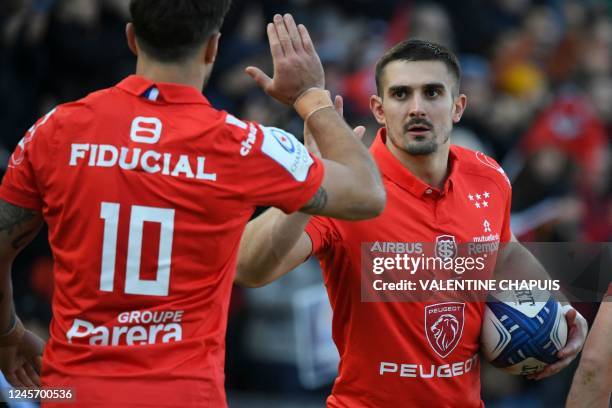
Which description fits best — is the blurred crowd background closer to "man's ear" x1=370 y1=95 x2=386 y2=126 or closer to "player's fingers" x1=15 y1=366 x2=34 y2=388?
"man's ear" x1=370 y1=95 x2=386 y2=126

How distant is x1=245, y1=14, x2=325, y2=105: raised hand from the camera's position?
4.19 meters

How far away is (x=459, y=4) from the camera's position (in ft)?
43.6

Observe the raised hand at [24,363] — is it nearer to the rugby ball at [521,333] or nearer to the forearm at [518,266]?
the rugby ball at [521,333]

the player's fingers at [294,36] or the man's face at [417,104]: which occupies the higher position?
the player's fingers at [294,36]

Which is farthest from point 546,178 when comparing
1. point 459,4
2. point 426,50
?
point 426,50

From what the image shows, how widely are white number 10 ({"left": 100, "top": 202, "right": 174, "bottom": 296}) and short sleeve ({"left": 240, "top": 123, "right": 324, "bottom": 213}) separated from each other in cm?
31

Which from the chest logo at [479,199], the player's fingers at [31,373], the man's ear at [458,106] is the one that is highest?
the man's ear at [458,106]

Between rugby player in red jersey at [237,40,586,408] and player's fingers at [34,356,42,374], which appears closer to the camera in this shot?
player's fingers at [34,356,42,374]

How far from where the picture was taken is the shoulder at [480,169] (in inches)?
220

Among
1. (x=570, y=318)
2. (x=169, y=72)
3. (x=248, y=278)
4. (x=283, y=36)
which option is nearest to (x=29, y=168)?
(x=169, y=72)

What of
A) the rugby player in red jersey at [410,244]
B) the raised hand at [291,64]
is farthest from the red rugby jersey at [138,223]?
the rugby player in red jersey at [410,244]

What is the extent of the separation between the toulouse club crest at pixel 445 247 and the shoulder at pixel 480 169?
0.46 meters

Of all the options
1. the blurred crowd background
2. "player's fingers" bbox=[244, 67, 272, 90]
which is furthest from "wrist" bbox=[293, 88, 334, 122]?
the blurred crowd background

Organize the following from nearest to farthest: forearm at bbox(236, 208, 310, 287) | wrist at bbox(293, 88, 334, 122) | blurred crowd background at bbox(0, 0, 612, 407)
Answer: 1. wrist at bbox(293, 88, 334, 122)
2. forearm at bbox(236, 208, 310, 287)
3. blurred crowd background at bbox(0, 0, 612, 407)
